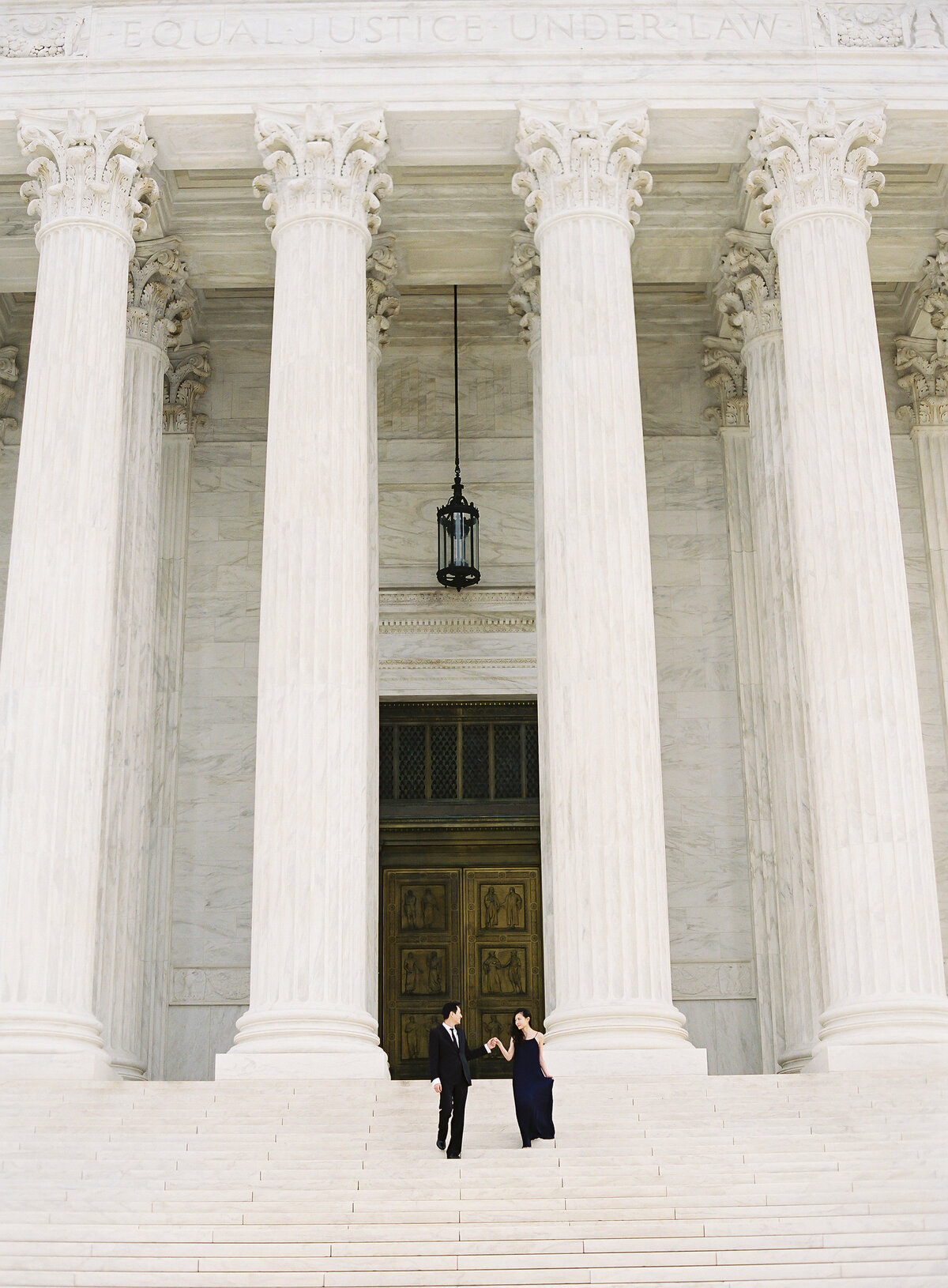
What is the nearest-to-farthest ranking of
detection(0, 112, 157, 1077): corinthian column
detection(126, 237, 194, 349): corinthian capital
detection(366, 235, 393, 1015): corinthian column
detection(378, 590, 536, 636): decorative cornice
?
detection(0, 112, 157, 1077): corinthian column → detection(366, 235, 393, 1015): corinthian column → detection(126, 237, 194, 349): corinthian capital → detection(378, 590, 536, 636): decorative cornice

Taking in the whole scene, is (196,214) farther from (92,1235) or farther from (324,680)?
(92,1235)

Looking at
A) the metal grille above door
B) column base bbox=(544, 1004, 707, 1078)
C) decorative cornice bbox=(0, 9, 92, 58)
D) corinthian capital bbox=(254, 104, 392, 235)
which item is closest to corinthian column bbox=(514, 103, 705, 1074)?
column base bbox=(544, 1004, 707, 1078)

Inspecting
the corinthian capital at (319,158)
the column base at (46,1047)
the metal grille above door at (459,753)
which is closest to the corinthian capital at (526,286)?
the corinthian capital at (319,158)

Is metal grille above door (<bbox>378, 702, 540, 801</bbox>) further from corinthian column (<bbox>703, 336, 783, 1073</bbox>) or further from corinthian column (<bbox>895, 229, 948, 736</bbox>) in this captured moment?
corinthian column (<bbox>895, 229, 948, 736</bbox>)

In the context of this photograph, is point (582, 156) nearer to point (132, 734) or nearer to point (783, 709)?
point (783, 709)

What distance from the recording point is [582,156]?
28.4 m

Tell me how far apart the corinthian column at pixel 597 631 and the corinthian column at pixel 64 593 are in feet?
23.5

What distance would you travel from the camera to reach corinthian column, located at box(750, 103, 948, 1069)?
24.5 metres

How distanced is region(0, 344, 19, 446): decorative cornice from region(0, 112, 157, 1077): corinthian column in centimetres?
774

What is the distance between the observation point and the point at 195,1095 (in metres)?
21.9

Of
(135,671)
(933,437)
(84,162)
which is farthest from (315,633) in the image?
(933,437)

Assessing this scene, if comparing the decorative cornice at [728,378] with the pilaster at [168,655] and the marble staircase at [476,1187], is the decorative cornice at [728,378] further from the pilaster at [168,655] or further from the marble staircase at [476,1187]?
the marble staircase at [476,1187]

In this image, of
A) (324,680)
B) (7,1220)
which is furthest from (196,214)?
(7,1220)

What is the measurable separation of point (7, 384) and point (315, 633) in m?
14.4
